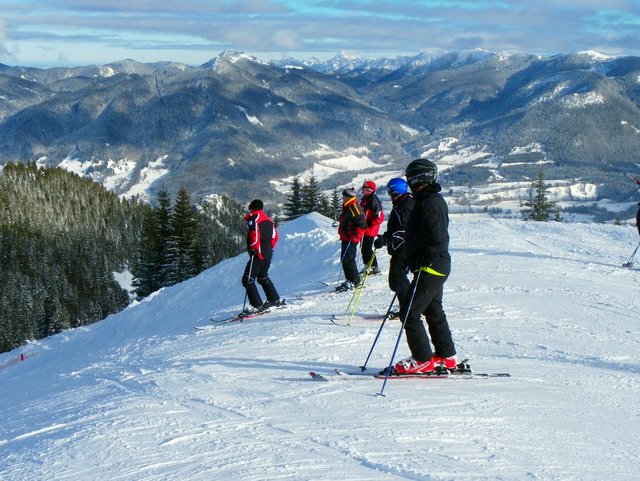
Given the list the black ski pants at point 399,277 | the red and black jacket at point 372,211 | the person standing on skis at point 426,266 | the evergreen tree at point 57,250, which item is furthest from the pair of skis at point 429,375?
the evergreen tree at point 57,250

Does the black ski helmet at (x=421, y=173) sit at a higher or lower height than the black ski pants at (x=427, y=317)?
higher

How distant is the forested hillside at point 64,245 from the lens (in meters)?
63.8

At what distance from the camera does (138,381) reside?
327 inches

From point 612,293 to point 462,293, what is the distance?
130 inches

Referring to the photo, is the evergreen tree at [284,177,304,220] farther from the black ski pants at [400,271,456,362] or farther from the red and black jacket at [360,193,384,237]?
the black ski pants at [400,271,456,362]

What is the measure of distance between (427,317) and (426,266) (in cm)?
73

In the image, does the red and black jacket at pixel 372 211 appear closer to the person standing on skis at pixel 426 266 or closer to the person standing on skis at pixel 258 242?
the person standing on skis at pixel 258 242

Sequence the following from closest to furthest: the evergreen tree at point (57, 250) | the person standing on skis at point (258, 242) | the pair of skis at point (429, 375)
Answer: the pair of skis at point (429, 375), the person standing on skis at point (258, 242), the evergreen tree at point (57, 250)

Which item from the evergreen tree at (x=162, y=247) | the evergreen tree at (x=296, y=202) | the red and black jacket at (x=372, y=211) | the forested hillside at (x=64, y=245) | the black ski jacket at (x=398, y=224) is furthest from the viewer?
the forested hillside at (x=64, y=245)

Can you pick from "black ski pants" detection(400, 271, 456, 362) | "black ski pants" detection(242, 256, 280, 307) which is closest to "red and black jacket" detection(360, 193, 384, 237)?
"black ski pants" detection(242, 256, 280, 307)

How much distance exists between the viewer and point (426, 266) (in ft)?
22.0

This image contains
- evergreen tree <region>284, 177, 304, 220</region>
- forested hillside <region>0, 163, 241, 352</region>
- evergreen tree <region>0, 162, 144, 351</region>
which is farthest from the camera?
forested hillside <region>0, 163, 241, 352</region>

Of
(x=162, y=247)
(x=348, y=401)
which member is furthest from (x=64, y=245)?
(x=348, y=401)

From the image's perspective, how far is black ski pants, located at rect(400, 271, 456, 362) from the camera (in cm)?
673
